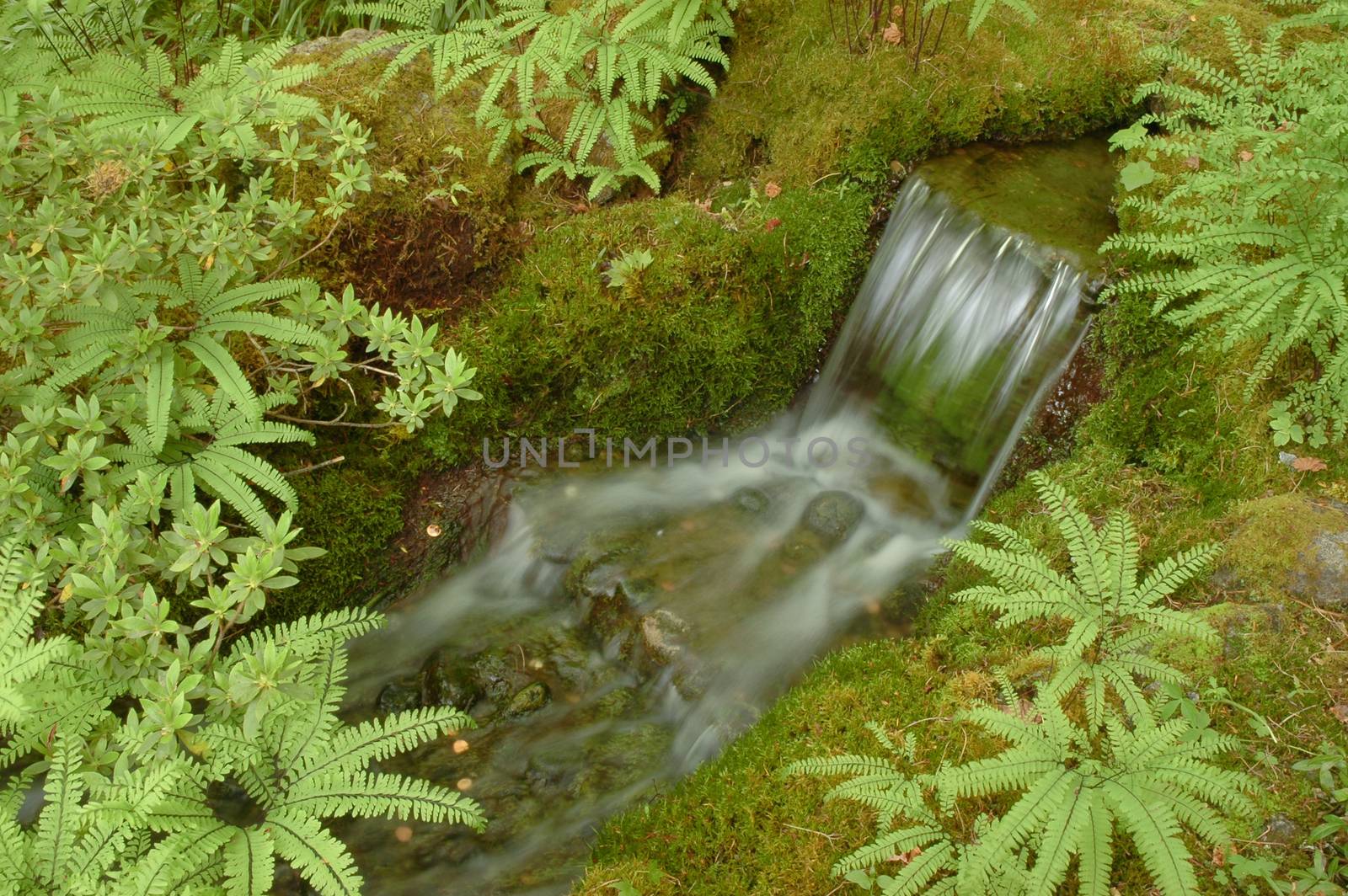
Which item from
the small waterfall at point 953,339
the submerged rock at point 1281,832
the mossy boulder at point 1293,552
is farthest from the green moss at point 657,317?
the submerged rock at point 1281,832

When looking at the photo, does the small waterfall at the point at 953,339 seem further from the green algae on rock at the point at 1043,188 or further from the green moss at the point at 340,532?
the green moss at the point at 340,532

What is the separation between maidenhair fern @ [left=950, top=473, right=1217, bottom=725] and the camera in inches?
120

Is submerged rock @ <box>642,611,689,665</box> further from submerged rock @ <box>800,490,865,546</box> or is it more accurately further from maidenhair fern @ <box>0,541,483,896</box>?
maidenhair fern @ <box>0,541,483,896</box>

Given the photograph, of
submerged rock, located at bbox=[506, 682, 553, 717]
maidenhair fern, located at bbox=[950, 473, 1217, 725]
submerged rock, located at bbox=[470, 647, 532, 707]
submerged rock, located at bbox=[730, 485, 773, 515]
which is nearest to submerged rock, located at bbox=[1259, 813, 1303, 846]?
maidenhair fern, located at bbox=[950, 473, 1217, 725]

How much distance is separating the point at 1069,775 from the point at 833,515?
253cm

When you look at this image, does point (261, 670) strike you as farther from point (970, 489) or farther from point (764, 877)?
point (970, 489)

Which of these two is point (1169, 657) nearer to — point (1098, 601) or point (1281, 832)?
point (1098, 601)

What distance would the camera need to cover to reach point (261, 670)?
3285mm

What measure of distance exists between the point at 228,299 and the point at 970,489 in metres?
4.17

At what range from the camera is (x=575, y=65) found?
5258 millimetres

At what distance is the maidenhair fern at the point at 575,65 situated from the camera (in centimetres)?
486

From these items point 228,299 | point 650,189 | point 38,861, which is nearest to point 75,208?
point 228,299

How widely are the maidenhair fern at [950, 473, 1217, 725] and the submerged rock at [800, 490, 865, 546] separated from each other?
1742mm

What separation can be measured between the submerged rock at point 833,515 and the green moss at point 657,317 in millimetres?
860
